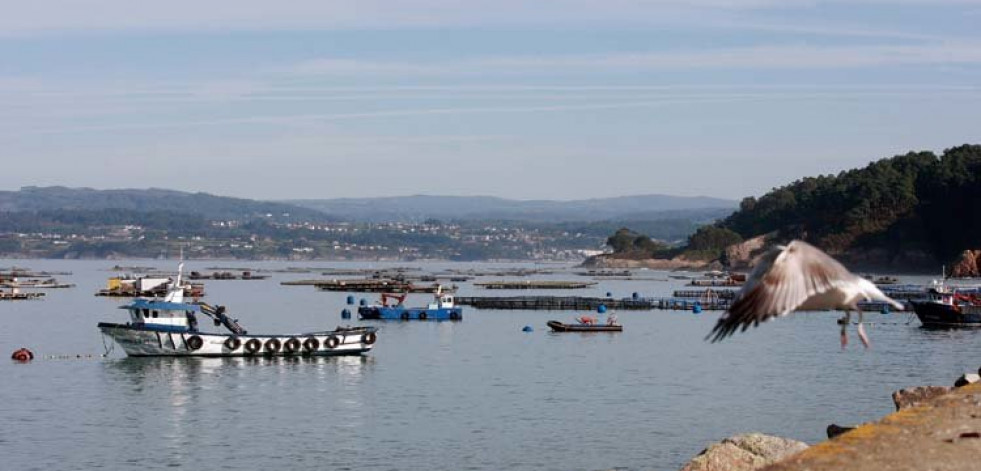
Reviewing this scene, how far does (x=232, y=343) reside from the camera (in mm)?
69062

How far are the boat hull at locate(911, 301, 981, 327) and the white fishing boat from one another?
150ft

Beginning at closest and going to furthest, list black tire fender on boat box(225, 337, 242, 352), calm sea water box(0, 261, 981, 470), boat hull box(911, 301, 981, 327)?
calm sea water box(0, 261, 981, 470) < black tire fender on boat box(225, 337, 242, 352) < boat hull box(911, 301, 981, 327)

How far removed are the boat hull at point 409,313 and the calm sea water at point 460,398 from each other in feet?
34.5

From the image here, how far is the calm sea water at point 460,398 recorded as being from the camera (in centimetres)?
4025

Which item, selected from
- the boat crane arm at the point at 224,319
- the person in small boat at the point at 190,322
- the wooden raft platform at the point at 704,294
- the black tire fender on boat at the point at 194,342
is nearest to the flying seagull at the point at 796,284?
the black tire fender on boat at the point at 194,342

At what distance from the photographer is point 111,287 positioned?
158 metres

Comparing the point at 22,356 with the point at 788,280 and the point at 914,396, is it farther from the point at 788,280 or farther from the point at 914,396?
the point at 788,280

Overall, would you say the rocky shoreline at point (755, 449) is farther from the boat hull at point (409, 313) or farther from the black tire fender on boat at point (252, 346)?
the boat hull at point (409, 313)

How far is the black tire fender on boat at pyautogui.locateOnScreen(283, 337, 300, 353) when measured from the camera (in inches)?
2762

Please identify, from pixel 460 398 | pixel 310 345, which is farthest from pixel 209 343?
pixel 460 398

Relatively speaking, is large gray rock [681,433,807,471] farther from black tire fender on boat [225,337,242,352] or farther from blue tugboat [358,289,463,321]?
blue tugboat [358,289,463,321]

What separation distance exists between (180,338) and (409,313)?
38.9m

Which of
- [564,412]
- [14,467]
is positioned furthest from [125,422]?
[564,412]

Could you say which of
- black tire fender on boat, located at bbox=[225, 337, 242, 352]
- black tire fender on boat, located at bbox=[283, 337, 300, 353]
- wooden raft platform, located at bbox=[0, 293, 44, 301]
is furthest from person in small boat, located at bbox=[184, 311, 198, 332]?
wooden raft platform, located at bbox=[0, 293, 44, 301]
